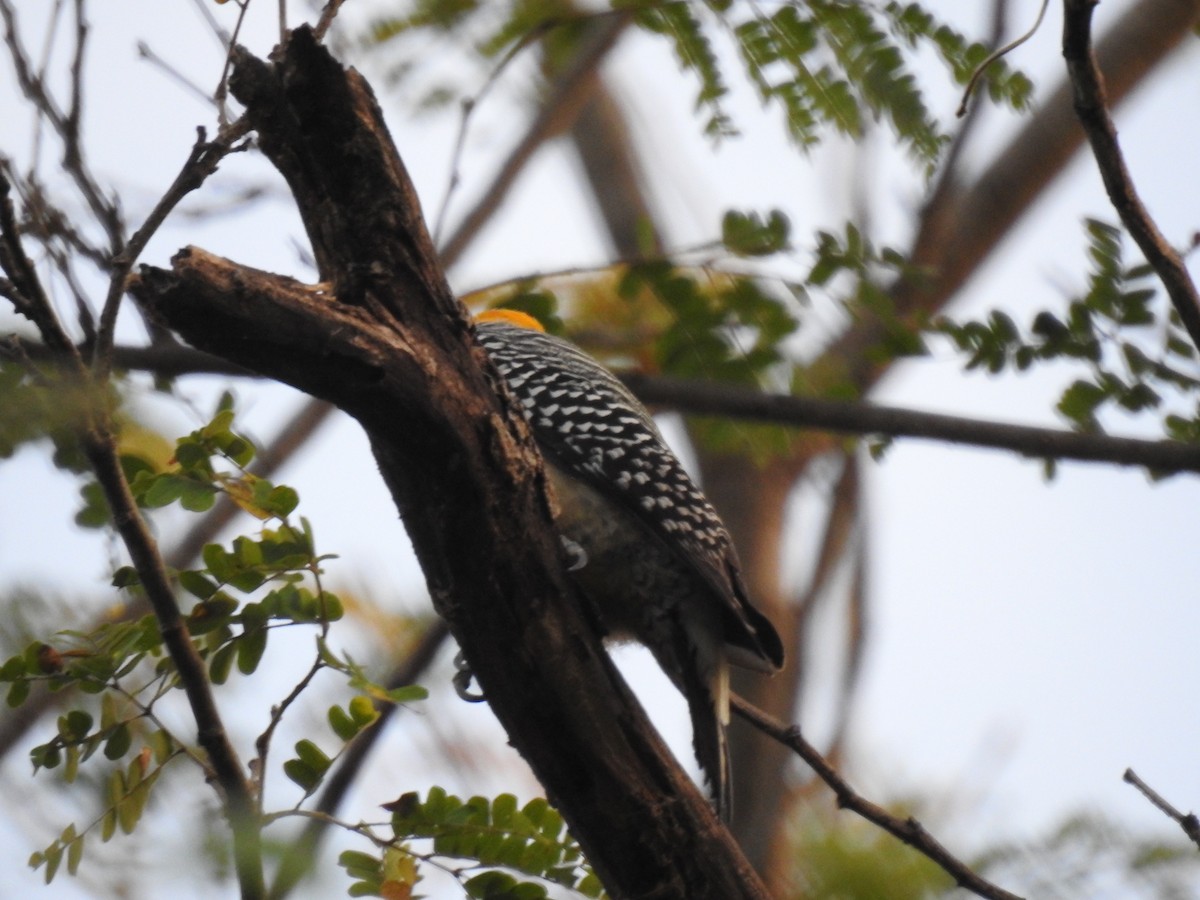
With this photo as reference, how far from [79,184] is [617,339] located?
3.20 metres

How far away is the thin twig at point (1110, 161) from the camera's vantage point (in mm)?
2516

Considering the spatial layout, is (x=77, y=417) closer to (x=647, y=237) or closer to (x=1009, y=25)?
(x=647, y=237)

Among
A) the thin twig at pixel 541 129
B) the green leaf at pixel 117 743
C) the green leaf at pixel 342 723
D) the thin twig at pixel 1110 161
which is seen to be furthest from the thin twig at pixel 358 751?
the thin twig at pixel 541 129

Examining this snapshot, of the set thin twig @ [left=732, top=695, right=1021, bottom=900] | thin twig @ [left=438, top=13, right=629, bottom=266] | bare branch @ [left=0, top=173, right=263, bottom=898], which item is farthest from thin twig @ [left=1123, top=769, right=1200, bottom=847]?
thin twig @ [left=438, top=13, right=629, bottom=266]

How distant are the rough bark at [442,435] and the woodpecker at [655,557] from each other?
0.94m

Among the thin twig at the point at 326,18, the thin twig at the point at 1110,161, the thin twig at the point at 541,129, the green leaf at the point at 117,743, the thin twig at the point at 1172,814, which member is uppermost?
the thin twig at the point at 541,129

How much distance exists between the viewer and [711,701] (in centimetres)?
401

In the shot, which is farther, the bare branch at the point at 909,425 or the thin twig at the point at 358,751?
the bare branch at the point at 909,425

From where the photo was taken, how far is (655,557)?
427cm

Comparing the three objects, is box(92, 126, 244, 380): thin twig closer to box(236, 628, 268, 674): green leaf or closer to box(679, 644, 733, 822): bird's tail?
box(236, 628, 268, 674): green leaf

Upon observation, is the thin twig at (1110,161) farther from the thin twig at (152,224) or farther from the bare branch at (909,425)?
the thin twig at (152,224)

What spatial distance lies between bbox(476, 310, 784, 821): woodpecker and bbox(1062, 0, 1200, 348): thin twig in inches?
63.1

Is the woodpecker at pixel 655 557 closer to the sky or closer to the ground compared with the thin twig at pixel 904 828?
closer to the sky

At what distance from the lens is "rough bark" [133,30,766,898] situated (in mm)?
2305
